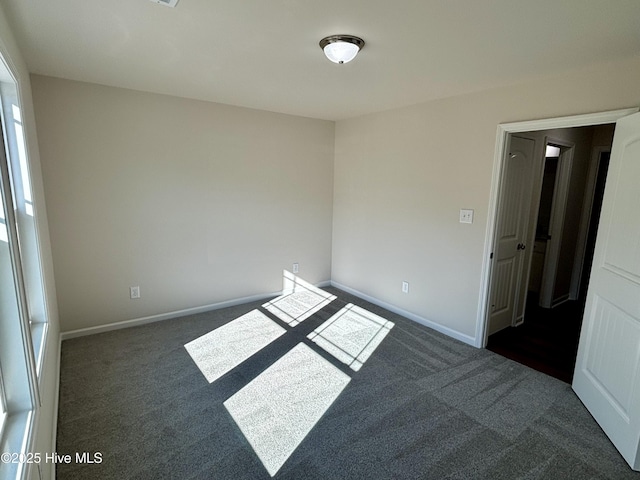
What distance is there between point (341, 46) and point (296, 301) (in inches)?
122

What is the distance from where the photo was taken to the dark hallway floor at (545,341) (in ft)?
9.61

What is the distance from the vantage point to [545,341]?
11.1 ft

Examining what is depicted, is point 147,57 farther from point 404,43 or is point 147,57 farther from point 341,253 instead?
point 341,253

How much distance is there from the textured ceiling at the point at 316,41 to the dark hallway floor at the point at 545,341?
7.95 feet

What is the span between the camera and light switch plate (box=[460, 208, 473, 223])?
3.13 metres

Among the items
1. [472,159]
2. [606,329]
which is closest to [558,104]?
[472,159]

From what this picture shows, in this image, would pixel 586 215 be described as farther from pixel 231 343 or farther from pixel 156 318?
pixel 156 318

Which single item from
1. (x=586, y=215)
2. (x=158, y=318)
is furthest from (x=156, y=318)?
(x=586, y=215)

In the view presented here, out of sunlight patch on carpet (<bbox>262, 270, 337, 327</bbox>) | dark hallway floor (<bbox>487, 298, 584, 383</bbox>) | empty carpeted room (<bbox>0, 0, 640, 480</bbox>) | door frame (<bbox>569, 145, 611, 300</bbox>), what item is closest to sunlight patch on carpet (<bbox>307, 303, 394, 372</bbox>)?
empty carpeted room (<bbox>0, 0, 640, 480</bbox>)

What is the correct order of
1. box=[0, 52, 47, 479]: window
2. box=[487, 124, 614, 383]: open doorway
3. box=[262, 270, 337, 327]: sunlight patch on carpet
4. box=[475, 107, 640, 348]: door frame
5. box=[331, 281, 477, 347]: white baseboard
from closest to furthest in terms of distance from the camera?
box=[0, 52, 47, 479]: window
box=[475, 107, 640, 348]: door frame
box=[331, 281, 477, 347]: white baseboard
box=[487, 124, 614, 383]: open doorway
box=[262, 270, 337, 327]: sunlight patch on carpet

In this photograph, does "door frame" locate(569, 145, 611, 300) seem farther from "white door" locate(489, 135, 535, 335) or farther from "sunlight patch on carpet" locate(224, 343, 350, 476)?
"sunlight patch on carpet" locate(224, 343, 350, 476)

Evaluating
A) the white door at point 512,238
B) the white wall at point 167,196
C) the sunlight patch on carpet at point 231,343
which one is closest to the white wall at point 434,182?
the white door at point 512,238

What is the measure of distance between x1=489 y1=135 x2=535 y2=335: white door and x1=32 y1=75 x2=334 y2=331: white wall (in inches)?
90.9

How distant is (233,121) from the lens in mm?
3758
